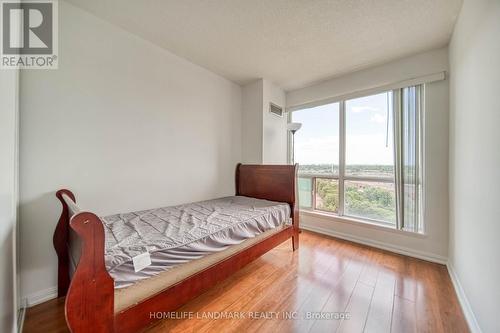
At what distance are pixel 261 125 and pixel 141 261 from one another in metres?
2.52

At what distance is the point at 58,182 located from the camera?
5.29ft

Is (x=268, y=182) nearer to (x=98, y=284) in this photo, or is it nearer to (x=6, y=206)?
(x=98, y=284)

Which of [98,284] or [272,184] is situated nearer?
[98,284]

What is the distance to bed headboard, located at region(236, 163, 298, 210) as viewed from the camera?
2.46 m

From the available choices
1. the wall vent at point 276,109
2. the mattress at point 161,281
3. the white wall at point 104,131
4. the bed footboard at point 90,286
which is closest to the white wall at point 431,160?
the wall vent at point 276,109

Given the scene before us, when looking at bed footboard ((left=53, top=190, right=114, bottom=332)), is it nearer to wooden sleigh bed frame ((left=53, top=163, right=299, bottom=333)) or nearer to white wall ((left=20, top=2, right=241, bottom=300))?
wooden sleigh bed frame ((left=53, top=163, right=299, bottom=333))

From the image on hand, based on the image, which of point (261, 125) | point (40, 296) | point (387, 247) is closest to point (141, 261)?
point (40, 296)

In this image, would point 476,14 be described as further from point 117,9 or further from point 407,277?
point 117,9

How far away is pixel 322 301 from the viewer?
1.56m

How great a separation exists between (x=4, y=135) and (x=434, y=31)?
11.6ft

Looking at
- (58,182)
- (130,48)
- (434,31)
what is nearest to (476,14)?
(434,31)

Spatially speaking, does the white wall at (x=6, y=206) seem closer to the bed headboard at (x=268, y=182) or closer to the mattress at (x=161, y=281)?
the mattress at (x=161, y=281)

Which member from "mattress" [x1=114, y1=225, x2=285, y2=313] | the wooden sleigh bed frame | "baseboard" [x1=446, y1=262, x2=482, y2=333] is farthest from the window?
"mattress" [x1=114, y1=225, x2=285, y2=313]

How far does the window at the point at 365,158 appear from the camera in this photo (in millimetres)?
2383
